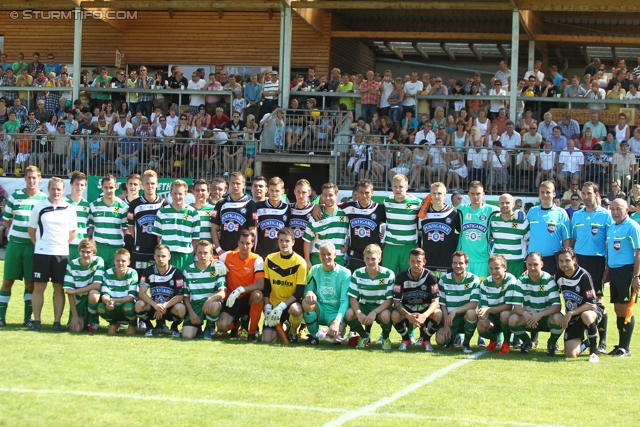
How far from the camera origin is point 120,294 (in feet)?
35.3

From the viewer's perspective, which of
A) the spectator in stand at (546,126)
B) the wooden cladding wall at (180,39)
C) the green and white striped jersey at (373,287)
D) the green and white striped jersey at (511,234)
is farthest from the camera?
the wooden cladding wall at (180,39)

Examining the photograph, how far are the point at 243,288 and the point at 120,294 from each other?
1475 millimetres

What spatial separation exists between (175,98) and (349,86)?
5011mm

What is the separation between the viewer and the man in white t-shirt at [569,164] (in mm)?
20016

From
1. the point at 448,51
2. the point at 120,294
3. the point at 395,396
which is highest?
the point at 448,51

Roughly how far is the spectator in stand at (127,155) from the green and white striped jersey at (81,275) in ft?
38.1

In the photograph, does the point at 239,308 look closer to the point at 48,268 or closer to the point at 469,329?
the point at 48,268

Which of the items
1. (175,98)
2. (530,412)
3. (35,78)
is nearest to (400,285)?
(530,412)

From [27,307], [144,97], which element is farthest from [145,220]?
[144,97]

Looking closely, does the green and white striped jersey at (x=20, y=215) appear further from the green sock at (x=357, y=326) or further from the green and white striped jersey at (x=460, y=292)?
the green and white striped jersey at (x=460, y=292)

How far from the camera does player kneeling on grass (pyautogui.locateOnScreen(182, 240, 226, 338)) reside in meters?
10.7

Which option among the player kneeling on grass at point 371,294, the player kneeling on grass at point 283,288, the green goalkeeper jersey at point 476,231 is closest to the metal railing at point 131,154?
the green goalkeeper jersey at point 476,231

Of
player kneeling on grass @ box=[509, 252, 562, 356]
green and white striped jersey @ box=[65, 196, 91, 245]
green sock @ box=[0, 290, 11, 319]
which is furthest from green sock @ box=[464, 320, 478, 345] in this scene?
green sock @ box=[0, 290, 11, 319]

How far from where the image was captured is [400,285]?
34.1ft
